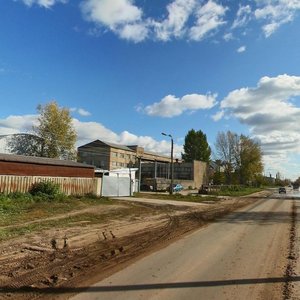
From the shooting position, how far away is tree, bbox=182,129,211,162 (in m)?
114

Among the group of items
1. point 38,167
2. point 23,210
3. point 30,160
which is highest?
point 30,160

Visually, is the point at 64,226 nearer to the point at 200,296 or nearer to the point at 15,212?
the point at 15,212

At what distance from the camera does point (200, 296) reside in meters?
6.89

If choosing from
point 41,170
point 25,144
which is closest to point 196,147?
point 25,144

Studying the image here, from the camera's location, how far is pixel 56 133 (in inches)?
2657

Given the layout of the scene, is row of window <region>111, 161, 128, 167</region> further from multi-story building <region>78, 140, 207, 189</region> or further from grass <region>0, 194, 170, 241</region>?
grass <region>0, 194, 170, 241</region>

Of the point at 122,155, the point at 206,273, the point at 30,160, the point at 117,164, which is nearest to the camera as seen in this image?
the point at 206,273

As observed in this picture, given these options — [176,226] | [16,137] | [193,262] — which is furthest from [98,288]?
[16,137]

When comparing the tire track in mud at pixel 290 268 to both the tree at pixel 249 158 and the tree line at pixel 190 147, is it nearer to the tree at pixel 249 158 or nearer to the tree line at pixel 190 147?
the tree line at pixel 190 147

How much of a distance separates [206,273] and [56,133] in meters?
61.5

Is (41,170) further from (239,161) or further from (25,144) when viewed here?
(239,161)

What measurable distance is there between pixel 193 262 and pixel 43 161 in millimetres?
25090

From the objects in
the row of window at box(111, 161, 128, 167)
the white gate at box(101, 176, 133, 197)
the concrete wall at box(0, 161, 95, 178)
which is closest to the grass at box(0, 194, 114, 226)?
the concrete wall at box(0, 161, 95, 178)

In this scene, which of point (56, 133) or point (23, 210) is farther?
point (56, 133)
